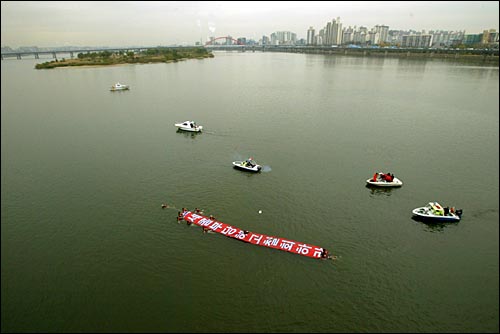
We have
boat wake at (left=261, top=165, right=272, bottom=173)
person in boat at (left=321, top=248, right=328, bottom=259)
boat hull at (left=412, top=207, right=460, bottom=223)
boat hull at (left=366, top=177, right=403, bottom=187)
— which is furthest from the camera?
boat wake at (left=261, top=165, right=272, bottom=173)

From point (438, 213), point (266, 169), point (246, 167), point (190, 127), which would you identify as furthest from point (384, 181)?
point (190, 127)

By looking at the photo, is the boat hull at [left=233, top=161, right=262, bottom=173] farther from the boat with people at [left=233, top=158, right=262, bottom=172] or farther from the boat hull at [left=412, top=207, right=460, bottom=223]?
the boat hull at [left=412, top=207, right=460, bottom=223]

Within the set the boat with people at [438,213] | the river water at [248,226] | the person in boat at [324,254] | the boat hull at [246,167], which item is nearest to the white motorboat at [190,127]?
the river water at [248,226]

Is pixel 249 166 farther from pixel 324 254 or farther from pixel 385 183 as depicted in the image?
pixel 324 254

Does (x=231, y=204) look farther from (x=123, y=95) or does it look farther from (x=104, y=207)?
(x=123, y=95)

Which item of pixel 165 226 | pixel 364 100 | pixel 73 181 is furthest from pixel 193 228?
pixel 364 100

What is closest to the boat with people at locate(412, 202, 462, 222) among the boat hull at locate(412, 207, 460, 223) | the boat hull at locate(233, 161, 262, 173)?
the boat hull at locate(412, 207, 460, 223)
